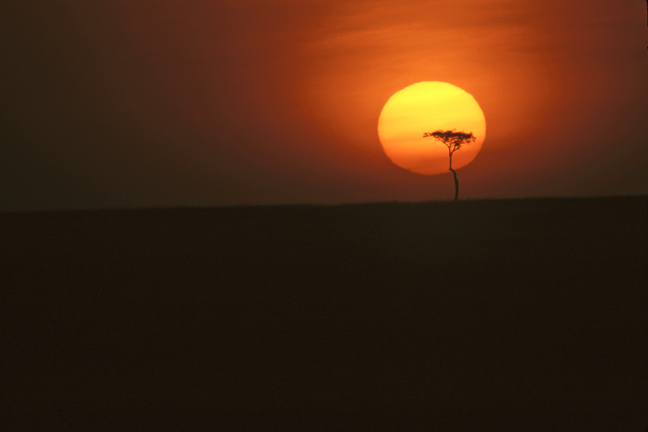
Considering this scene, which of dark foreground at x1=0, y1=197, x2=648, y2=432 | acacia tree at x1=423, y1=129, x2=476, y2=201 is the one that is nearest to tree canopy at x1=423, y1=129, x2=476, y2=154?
acacia tree at x1=423, y1=129, x2=476, y2=201

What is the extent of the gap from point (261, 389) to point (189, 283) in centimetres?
338

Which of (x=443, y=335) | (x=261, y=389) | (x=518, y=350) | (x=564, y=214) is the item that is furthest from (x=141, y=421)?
(x=564, y=214)

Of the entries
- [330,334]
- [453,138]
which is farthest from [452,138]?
[330,334]

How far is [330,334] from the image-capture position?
5086 millimetres

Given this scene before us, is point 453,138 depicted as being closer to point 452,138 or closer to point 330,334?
point 452,138

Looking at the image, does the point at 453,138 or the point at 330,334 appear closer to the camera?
the point at 330,334

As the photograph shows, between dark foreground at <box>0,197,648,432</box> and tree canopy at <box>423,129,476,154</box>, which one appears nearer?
dark foreground at <box>0,197,648,432</box>

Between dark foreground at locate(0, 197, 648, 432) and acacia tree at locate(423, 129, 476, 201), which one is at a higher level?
acacia tree at locate(423, 129, 476, 201)

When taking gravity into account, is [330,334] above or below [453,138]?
below

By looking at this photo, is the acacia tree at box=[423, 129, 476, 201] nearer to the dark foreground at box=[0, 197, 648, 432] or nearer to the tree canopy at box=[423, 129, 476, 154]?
the tree canopy at box=[423, 129, 476, 154]

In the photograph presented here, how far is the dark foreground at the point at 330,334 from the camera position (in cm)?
370

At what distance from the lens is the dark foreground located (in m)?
3.70

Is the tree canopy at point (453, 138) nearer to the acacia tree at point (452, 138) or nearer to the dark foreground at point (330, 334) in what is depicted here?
the acacia tree at point (452, 138)

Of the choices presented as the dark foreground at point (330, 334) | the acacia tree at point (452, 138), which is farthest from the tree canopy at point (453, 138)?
the dark foreground at point (330, 334)
